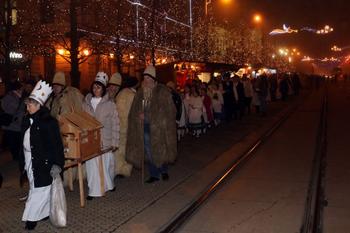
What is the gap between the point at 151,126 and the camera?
905 centimetres

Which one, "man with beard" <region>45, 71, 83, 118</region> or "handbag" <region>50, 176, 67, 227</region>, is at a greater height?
"man with beard" <region>45, 71, 83, 118</region>

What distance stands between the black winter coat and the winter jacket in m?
1.94

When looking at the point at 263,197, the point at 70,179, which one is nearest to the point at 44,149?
the point at 70,179

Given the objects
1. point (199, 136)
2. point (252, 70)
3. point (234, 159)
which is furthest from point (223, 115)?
point (252, 70)

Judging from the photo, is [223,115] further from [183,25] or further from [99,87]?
[183,25]

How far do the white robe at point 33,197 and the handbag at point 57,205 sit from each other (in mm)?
111

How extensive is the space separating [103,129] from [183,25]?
24371mm

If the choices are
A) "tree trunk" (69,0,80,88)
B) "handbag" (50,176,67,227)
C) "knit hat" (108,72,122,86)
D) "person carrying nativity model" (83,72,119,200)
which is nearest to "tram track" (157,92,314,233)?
"handbag" (50,176,67,227)

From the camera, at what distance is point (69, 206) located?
7832mm

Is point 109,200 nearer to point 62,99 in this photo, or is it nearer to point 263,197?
point 62,99

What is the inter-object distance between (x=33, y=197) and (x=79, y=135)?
1116 mm

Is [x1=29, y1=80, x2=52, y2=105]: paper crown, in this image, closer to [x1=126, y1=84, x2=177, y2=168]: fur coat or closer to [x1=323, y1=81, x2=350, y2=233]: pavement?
[x1=126, y1=84, x2=177, y2=168]: fur coat

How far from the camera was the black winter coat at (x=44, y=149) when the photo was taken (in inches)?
252

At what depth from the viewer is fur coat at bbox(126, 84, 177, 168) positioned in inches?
356
